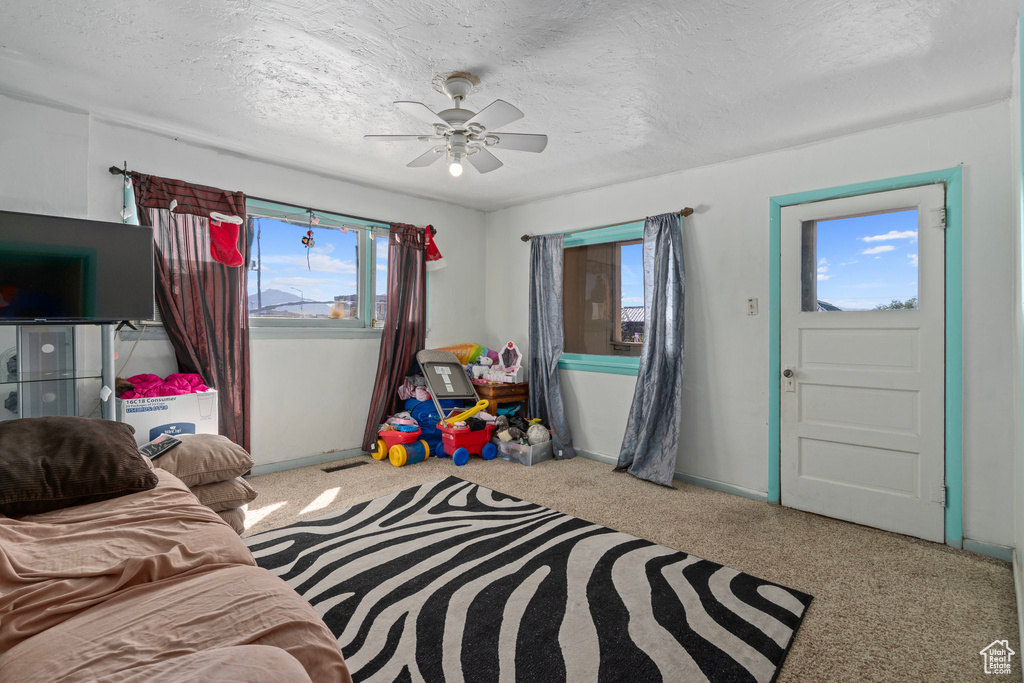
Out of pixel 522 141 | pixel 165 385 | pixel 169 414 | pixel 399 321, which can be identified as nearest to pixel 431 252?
pixel 399 321

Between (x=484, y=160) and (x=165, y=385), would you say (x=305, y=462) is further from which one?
(x=484, y=160)

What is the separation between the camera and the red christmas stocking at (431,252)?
15.4 ft

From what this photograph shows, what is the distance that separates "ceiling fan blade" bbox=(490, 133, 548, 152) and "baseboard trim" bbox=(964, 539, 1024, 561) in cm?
309

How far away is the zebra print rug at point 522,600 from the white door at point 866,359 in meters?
1.20

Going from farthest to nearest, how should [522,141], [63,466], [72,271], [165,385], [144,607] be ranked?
1. [165,385]
2. [522,141]
3. [72,271]
4. [63,466]
5. [144,607]

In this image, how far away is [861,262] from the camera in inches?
118

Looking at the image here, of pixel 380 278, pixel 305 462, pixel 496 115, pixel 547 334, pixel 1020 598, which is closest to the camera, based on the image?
pixel 1020 598

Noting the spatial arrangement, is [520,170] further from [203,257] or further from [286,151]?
[203,257]

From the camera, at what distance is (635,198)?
162 inches

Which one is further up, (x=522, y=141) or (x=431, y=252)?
(x=522, y=141)

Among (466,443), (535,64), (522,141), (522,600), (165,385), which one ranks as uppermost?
(535,64)

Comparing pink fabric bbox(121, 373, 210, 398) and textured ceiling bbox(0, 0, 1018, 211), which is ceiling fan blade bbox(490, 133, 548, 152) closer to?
textured ceiling bbox(0, 0, 1018, 211)

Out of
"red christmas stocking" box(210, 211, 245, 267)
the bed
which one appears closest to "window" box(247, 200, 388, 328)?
"red christmas stocking" box(210, 211, 245, 267)

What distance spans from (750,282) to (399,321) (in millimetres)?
2873
